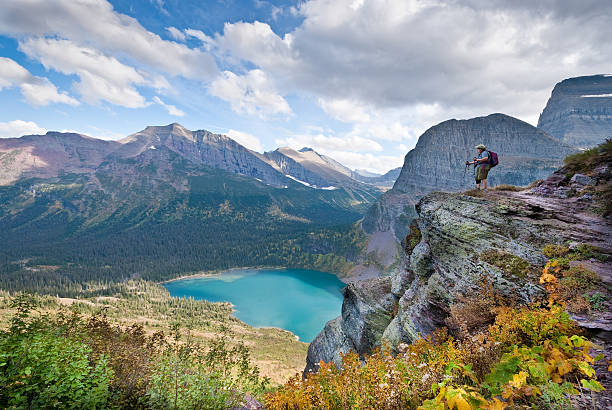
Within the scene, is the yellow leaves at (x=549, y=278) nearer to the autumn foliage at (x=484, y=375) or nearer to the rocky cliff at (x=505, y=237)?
the autumn foliage at (x=484, y=375)

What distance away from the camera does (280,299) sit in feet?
538

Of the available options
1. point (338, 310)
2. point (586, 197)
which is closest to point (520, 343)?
point (586, 197)

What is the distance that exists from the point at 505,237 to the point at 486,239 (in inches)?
33.7

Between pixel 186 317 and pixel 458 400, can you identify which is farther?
pixel 186 317

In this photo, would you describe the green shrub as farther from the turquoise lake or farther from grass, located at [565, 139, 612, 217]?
the turquoise lake

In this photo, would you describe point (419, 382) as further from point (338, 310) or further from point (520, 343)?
point (338, 310)

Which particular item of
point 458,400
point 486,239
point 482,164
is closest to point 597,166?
point 482,164

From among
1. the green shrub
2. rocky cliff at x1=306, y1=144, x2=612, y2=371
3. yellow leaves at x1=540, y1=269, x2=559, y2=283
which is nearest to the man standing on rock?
rocky cliff at x1=306, y1=144, x2=612, y2=371

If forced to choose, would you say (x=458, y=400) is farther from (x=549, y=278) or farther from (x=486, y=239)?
(x=486, y=239)

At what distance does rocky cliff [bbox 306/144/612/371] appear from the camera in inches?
416

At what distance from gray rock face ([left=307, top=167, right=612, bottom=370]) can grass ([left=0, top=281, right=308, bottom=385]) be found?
200ft

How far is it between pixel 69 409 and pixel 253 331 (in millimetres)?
123276

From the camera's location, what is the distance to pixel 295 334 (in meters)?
121

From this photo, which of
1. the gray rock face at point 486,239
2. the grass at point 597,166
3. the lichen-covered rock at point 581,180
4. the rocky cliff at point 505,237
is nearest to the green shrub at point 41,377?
the rocky cliff at point 505,237
